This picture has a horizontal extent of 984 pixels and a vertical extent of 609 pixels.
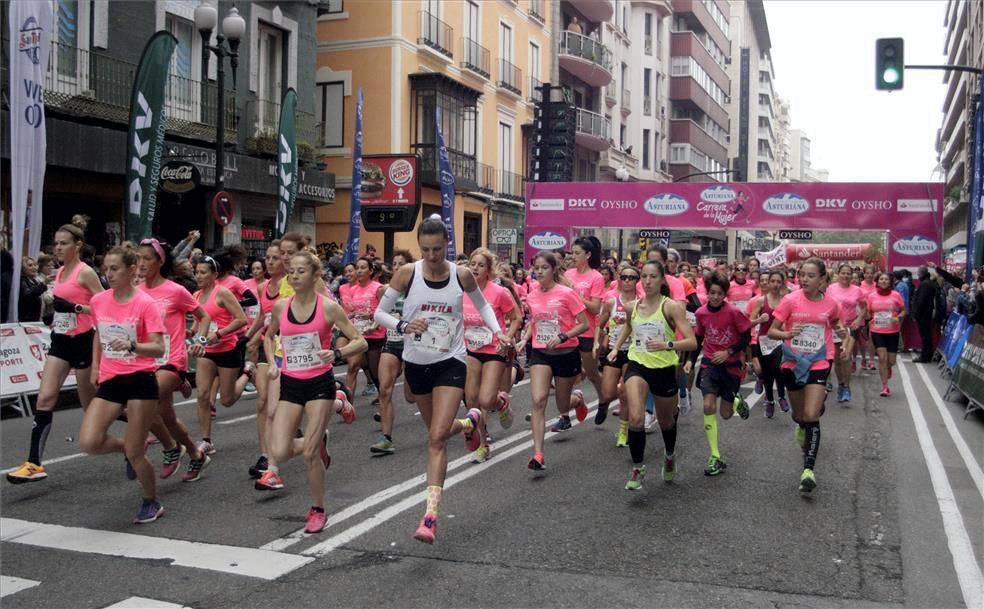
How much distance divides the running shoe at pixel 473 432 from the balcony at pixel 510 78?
28856mm

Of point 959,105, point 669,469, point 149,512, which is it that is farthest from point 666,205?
point 959,105

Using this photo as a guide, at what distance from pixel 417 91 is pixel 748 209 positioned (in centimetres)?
1059

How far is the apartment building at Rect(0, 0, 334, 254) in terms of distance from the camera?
17781 millimetres

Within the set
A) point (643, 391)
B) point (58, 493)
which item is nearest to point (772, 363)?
point (643, 391)

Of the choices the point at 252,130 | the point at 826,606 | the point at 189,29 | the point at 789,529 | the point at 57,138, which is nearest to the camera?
the point at 826,606

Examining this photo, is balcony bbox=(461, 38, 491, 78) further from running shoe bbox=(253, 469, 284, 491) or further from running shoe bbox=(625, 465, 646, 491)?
running shoe bbox=(253, 469, 284, 491)

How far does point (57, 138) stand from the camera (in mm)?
16875

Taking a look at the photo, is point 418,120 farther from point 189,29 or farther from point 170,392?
point 170,392

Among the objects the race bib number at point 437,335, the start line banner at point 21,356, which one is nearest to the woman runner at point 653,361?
the race bib number at point 437,335

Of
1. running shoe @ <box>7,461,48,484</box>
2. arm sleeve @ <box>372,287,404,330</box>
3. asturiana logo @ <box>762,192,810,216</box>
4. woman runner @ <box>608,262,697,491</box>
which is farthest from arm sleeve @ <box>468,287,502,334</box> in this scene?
asturiana logo @ <box>762,192,810,216</box>

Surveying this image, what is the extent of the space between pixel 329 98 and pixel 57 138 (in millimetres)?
14085

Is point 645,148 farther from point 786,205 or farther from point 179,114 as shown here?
point 179,114

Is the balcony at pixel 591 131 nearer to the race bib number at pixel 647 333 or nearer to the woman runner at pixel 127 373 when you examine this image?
the race bib number at pixel 647 333

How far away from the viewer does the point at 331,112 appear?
1187 inches
